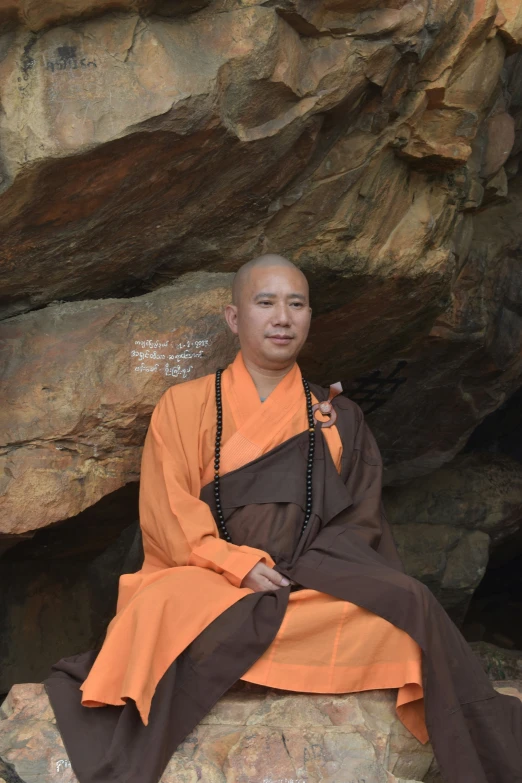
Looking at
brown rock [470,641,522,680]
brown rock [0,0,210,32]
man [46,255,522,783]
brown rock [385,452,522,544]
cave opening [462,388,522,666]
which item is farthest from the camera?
cave opening [462,388,522,666]

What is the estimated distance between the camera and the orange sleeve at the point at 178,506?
3.63 m

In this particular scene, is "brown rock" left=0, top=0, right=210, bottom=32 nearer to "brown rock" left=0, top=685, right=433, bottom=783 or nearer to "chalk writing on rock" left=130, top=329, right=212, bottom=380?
"chalk writing on rock" left=130, top=329, right=212, bottom=380

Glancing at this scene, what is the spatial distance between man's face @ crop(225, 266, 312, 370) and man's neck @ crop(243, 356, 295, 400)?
24 mm

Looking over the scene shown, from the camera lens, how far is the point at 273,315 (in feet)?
13.5

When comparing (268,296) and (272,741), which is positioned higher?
(268,296)

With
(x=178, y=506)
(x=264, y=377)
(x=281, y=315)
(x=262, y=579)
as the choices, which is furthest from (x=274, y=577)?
(x=281, y=315)

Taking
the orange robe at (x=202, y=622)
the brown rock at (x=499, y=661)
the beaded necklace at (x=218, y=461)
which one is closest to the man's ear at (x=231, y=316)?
the beaded necklace at (x=218, y=461)

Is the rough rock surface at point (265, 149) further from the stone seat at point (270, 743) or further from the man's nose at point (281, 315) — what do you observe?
the stone seat at point (270, 743)

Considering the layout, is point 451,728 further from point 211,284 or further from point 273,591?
point 211,284

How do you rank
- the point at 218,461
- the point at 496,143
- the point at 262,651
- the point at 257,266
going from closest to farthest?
the point at 262,651 < the point at 218,461 < the point at 257,266 < the point at 496,143

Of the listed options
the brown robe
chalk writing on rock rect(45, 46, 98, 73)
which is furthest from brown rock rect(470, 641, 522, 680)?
chalk writing on rock rect(45, 46, 98, 73)

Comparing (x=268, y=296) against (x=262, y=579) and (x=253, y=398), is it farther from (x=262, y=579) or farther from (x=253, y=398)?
(x=262, y=579)

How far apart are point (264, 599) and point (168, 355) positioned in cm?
137

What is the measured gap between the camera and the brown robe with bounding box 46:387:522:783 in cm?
318
